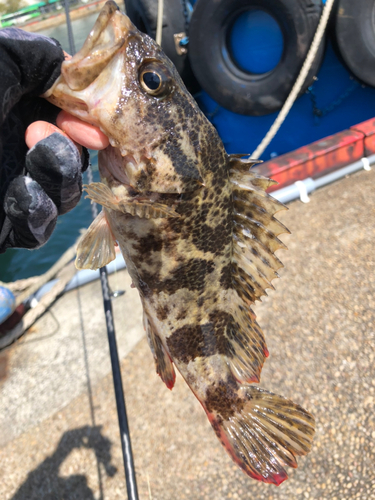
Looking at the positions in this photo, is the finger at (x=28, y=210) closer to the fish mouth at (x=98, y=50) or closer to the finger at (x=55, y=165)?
the finger at (x=55, y=165)

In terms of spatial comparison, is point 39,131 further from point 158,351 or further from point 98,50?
point 158,351

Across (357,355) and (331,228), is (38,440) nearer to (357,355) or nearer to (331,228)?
(357,355)

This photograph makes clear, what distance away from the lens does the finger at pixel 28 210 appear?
5.80 feet

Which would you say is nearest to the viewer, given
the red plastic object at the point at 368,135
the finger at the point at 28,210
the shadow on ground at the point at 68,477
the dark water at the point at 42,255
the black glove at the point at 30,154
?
the black glove at the point at 30,154

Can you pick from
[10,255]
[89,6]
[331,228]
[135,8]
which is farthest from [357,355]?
[89,6]

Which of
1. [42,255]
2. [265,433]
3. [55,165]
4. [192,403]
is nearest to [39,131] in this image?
[55,165]

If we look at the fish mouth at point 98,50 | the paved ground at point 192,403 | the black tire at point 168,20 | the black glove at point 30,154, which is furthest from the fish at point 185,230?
the black tire at point 168,20

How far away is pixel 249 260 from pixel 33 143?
1.34m

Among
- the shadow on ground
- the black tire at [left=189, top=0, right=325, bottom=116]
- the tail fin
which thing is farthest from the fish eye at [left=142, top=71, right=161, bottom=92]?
the black tire at [left=189, top=0, right=325, bottom=116]

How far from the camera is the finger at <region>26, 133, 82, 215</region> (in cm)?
167

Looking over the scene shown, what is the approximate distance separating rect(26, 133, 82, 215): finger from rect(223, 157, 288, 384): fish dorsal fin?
0.87 meters

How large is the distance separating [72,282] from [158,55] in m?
4.16

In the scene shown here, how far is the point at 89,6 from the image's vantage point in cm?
3681

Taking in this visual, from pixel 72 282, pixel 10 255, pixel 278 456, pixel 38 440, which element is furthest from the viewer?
pixel 10 255
